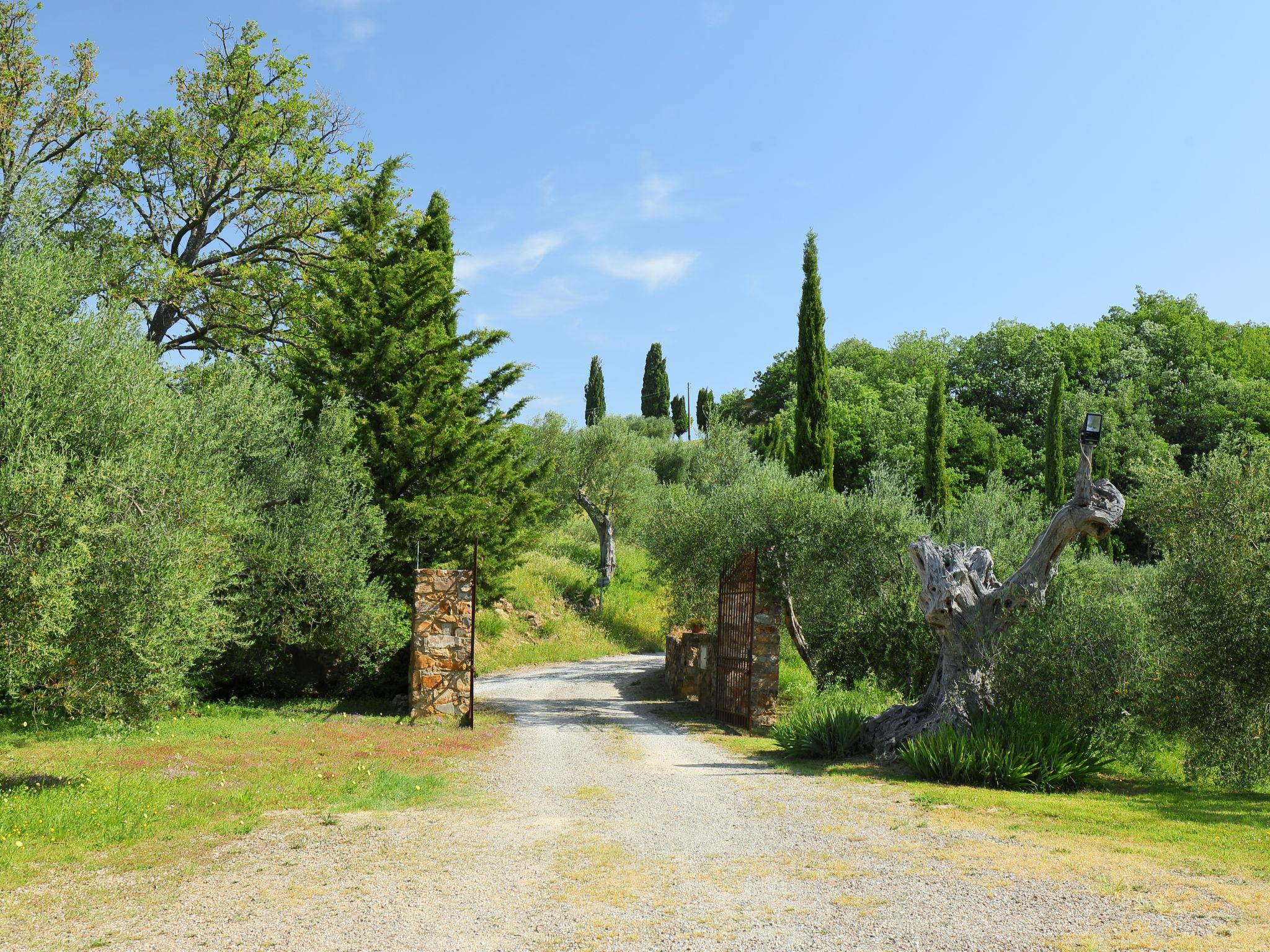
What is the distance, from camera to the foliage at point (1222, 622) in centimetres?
1032

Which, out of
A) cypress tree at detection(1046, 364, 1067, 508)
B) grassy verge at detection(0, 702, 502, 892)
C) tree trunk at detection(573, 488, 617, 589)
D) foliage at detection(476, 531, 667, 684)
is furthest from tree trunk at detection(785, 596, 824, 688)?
cypress tree at detection(1046, 364, 1067, 508)

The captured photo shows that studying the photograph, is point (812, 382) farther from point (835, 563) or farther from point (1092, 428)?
point (1092, 428)

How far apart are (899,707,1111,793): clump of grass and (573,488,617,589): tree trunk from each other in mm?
24850

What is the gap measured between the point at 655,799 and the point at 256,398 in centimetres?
1154

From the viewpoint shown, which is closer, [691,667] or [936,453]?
[691,667]

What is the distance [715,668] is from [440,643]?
535 cm

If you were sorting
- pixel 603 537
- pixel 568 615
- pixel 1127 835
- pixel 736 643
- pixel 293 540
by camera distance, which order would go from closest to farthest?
pixel 1127 835 → pixel 736 643 → pixel 293 540 → pixel 568 615 → pixel 603 537

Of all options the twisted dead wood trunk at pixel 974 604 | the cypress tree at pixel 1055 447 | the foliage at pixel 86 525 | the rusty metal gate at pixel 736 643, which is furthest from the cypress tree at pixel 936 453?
the foliage at pixel 86 525

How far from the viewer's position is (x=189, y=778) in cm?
1013

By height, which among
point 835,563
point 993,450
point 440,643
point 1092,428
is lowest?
point 440,643

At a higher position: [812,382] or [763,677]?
[812,382]

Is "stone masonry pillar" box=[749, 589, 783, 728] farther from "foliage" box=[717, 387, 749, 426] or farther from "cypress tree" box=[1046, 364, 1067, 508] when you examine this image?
"foliage" box=[717, 387, 749, 426]

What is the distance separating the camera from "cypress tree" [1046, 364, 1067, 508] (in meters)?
37.6

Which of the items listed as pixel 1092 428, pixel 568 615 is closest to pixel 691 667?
pixel 1092 428
